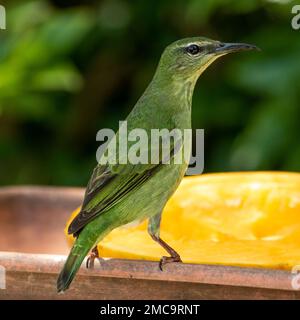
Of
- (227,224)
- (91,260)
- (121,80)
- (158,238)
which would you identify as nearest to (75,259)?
(91,260)

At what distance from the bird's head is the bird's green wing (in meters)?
0.32

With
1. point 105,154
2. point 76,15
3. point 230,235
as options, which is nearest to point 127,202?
point 105,154

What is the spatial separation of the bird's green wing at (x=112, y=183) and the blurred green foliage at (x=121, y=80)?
192 centimetres

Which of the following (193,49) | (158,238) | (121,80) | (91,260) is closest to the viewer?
(91,260)

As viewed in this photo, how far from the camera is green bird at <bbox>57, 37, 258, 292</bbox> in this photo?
2.78 metres

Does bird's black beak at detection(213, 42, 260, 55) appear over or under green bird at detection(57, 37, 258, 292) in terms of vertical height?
over

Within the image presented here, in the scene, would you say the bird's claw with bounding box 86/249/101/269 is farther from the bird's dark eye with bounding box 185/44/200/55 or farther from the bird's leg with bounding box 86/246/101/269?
the bird's dark eye with bounding box 185/44/200/55

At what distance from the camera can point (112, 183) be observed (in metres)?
2.85

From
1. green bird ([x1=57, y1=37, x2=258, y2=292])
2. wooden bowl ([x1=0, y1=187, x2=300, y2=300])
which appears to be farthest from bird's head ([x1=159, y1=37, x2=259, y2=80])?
wooden bowl ([x1=0, y1=187, x2=300, y2=300])

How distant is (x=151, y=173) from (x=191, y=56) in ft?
1.40

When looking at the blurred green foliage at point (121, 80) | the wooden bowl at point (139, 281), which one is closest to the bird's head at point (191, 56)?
the wooden bowl at point (139, 281)

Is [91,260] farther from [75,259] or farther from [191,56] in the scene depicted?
[191,56]

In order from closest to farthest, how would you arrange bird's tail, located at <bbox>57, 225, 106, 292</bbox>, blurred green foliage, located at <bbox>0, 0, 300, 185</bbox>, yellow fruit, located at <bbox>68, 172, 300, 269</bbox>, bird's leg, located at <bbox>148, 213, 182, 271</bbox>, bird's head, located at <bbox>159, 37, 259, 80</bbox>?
bird's tail, located at <bbox>57, 225, 106, 292</bbox> < bird's leg, located at <bbox>148, 213, 182, 271</bbox> < yellow fruit, located at <bbox>68, 172, 300, 269</bbox> < bird's head, located at <bbox>159, 37, 259, 80</bbox> < blurred green foliage, located at <bbox>0, 0, 300, 185</bbox>

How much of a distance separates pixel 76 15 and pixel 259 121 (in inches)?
47.6
